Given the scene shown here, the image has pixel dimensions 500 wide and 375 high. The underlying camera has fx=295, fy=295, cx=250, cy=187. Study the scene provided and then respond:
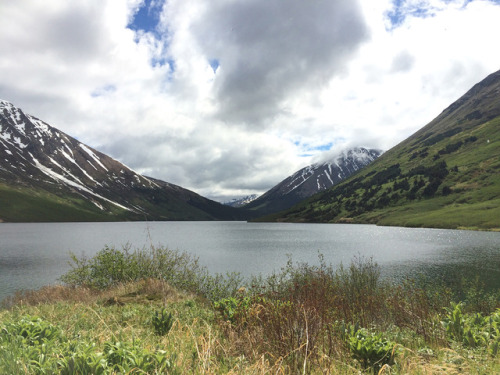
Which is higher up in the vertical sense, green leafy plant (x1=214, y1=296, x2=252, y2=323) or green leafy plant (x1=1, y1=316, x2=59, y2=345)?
green leafy plant (x1=1, y1=316, x2=59, y2=345)

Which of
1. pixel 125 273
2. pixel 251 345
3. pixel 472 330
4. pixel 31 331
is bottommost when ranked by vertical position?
pixel 125 273

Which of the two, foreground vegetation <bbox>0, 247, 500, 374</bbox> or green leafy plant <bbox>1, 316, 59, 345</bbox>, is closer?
foreground vegetation <bbox>0, 247, 500, 374</bbox>

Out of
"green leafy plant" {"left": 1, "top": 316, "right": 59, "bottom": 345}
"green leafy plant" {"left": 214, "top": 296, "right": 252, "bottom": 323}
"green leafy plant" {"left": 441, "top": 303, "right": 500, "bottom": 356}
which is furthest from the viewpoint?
"green leafy plant" {"left": 214, "top": 296, "right": 252, "bottom": 323}

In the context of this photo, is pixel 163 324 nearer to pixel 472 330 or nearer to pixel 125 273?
pixel 472 330

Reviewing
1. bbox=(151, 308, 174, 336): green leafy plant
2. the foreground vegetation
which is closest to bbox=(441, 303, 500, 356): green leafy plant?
the foreground vegetation

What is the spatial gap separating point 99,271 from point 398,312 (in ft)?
74.2

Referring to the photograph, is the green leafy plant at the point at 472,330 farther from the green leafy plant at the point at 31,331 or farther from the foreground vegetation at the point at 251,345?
the green leafy plant at the point at 31,331

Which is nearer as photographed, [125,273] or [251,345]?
[251,345]

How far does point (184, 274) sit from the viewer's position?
81.6 ft

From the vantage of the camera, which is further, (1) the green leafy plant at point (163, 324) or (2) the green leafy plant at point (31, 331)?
(1) the green leafy plant at point (163, 324)

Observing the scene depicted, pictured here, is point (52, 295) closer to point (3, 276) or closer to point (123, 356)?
point (123, 356)

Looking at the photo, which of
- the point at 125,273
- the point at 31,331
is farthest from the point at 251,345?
the point at 125,273

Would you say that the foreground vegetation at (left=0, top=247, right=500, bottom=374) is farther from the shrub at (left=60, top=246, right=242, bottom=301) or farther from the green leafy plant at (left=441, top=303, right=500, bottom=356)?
the shrub at (left=60, top=246, right=242, bottom=301)

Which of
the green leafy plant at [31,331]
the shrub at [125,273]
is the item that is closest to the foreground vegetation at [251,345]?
the green leafy plant at [31,331]
